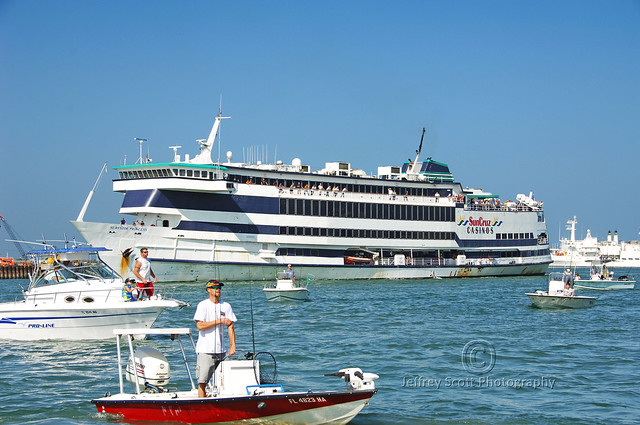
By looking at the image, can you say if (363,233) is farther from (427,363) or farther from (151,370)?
(151,370)

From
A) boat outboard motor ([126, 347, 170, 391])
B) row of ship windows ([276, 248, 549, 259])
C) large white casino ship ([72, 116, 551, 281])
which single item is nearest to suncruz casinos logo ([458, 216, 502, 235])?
large white casino ship ([72, 116, 551, 281])

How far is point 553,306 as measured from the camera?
99.0 feet

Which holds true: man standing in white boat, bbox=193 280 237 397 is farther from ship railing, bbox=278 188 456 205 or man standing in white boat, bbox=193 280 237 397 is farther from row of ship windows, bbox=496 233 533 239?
row of ship windows, bbox=496 233 533 239

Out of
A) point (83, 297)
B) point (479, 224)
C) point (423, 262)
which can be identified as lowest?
point (83, 297)

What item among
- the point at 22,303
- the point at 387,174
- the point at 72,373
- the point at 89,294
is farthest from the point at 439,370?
the point at 387,174

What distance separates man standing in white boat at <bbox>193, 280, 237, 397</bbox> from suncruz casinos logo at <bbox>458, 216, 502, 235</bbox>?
46589 mm

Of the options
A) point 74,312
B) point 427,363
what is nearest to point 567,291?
point 427,363

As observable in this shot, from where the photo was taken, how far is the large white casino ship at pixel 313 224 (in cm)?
4256

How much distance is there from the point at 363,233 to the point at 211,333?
132 ft

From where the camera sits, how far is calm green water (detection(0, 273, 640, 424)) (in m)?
12.9

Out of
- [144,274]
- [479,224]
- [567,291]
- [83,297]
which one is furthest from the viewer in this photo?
[479,224]

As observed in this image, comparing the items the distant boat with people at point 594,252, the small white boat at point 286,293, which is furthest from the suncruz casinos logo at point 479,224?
the distant boat with people at point 594,252

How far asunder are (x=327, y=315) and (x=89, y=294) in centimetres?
1009

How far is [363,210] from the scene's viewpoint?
5100 centimetres
